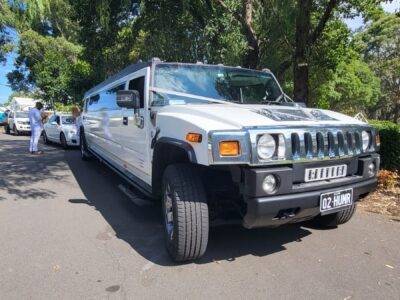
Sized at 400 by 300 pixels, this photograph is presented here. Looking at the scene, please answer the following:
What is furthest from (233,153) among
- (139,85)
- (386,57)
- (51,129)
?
(386,57)

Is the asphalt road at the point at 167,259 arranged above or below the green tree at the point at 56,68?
below

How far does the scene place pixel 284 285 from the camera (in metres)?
3.89

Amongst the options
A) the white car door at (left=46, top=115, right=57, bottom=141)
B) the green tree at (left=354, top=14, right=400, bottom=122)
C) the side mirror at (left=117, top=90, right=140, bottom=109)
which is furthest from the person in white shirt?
the green tree at (left=354, top=14, right=400, bottom=122)

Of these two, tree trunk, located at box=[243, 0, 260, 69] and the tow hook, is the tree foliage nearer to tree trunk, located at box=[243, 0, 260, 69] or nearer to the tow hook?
tree trunk, located at box=[243, 0, 260, 69]

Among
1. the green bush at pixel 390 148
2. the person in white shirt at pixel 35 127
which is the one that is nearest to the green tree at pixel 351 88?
the person in white shirt at pixel 35 127

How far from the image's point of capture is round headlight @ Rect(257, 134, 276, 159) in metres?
3.79

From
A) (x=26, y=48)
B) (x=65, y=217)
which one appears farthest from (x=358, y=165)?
(x=26, y=48)

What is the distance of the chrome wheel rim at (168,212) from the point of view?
4.38m

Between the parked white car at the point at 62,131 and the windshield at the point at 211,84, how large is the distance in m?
10.5

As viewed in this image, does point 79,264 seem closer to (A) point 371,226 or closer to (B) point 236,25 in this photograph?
(A) point 371,226

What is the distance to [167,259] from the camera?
177 inches

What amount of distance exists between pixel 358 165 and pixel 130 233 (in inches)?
107

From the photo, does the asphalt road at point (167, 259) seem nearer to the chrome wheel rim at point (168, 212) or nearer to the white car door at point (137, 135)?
the chrome wheel rim at point (168, 212)

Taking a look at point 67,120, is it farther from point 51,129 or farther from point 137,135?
point 137,135
